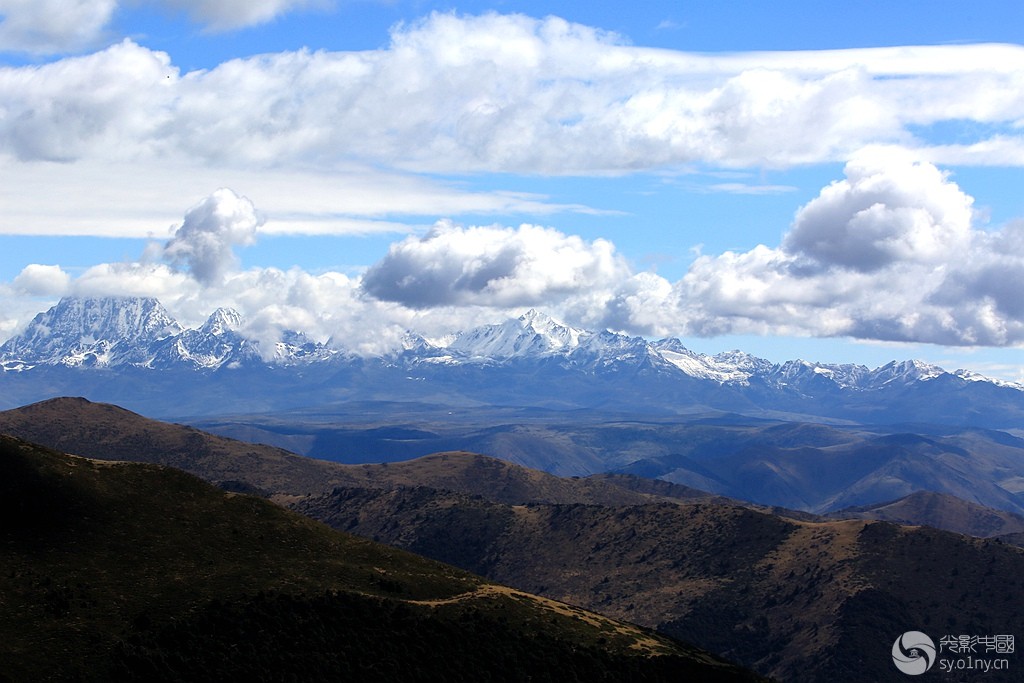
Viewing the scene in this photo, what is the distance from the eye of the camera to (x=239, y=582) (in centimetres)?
12631

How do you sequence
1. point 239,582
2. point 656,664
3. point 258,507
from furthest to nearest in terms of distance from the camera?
point 258,507 < point 656,664 < point 239,582

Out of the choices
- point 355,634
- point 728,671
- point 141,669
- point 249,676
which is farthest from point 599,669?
point 141,669

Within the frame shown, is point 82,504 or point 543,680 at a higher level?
point 82,504

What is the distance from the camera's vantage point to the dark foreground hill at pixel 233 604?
352 feet

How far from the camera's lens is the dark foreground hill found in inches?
4222

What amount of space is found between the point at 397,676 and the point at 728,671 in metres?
47.8

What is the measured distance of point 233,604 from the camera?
120 metres

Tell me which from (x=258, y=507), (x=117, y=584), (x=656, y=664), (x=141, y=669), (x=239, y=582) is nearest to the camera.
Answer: (x=141, y=669)

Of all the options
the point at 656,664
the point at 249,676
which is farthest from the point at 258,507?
the point at 656,664

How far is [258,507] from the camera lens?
498 feet

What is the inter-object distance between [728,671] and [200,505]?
72578 mm

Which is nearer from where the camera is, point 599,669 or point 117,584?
point 117,584

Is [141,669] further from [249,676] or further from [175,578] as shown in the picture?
[175,578]

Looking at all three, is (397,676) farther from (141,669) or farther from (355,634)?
(141,669)
